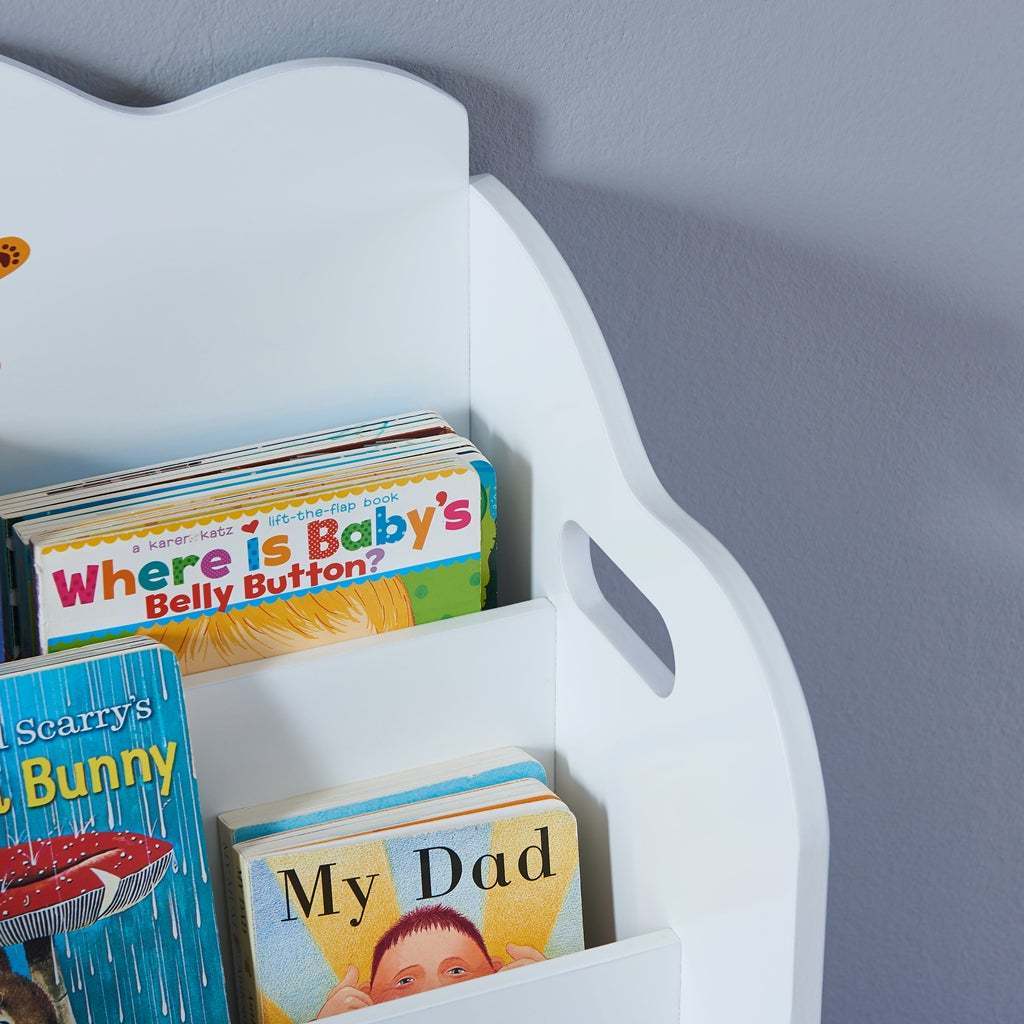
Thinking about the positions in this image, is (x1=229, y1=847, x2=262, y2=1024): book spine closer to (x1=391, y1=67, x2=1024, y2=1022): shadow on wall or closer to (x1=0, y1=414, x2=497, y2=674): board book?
(x1=0, y1=414, x2=497, y2=674): board book

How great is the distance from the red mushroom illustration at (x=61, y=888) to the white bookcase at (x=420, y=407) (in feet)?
0.26

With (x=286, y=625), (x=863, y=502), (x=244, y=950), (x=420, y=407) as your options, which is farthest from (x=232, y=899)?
(x=863, y=502)

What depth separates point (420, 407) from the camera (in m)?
1.05

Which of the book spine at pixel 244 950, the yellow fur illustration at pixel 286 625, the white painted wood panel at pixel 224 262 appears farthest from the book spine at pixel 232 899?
the white painted wood panel at pixel 224 262

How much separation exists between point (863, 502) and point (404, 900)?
0.59 meters

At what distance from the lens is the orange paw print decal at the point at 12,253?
0.88 meters

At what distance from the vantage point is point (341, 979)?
917 mm

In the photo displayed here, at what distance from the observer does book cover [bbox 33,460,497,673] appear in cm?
Result: 87

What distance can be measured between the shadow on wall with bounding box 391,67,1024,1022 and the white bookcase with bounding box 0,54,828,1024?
115mm

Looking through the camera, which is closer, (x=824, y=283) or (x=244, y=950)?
(x=244, y=950)

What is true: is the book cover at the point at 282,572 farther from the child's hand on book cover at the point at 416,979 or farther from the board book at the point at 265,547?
the child's hand on book cover at the point at 416,979

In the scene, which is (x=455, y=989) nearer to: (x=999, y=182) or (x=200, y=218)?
(x=200, y=218)

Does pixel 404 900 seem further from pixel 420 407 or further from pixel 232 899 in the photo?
pixel 420 407

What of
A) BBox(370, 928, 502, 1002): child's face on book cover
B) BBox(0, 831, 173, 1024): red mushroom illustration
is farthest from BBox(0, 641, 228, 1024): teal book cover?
BBox(370, 928, 502, 1002): child's face on book cover
